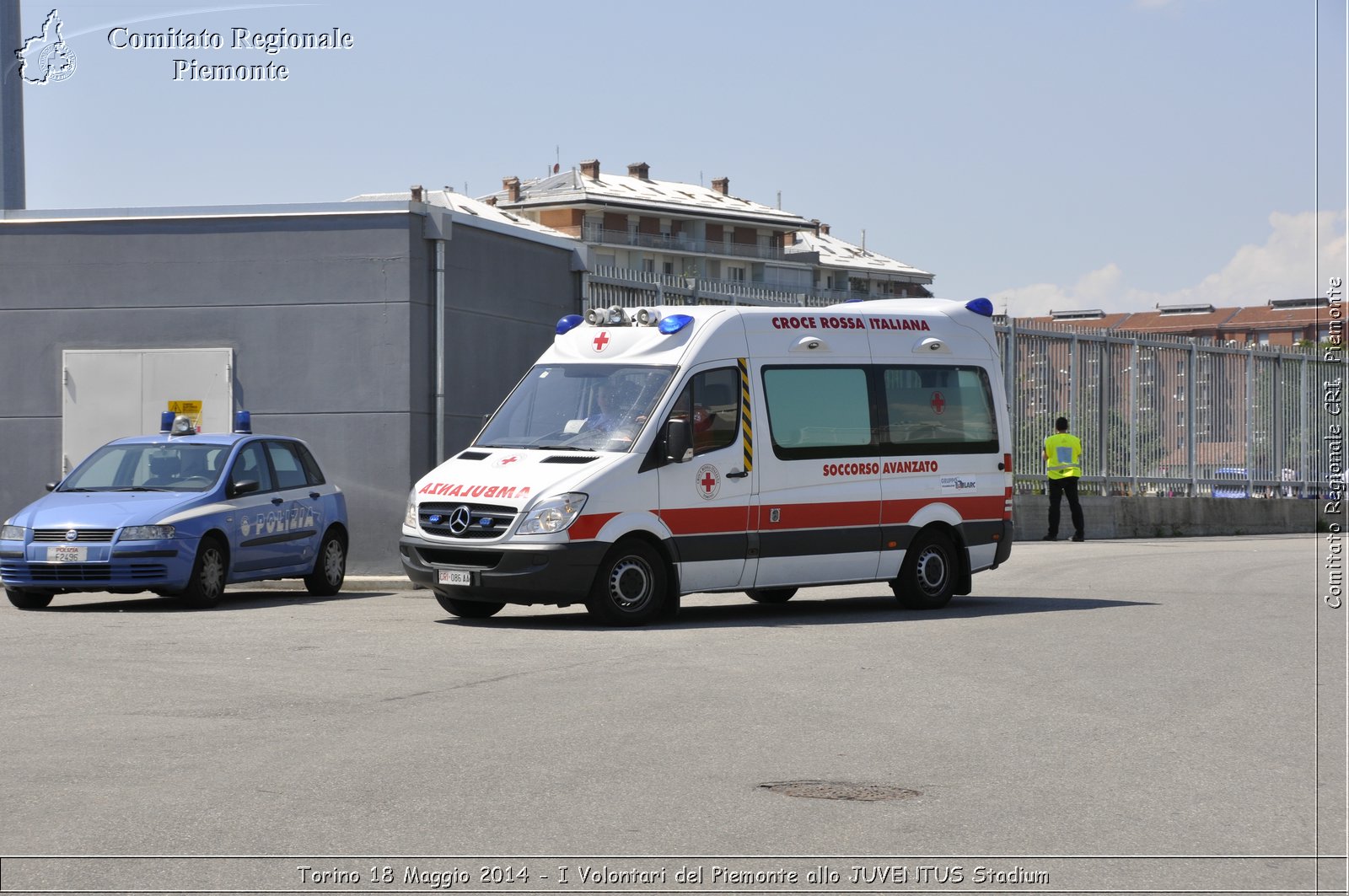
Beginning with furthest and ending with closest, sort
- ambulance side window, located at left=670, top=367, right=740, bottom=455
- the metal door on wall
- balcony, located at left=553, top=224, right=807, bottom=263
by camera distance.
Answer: balcony, located at left=553, top=224, right=807, bottom=263
the metal door on wall
ambulance side window, located at left=670, top=367, right=740, bottom=455

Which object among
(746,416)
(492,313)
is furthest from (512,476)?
(492,313)

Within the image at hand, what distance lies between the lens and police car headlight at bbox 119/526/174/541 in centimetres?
1472

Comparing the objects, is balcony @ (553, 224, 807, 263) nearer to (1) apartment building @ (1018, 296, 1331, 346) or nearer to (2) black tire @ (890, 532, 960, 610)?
(1) apartment building @ (1018, 296, 1331, 346)

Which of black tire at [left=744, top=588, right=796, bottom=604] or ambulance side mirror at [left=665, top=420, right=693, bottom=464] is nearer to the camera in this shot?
ambulance side mirror at [left=665, top=420, right=693, bottom=464]

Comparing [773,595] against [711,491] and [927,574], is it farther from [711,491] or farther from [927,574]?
[711,491]

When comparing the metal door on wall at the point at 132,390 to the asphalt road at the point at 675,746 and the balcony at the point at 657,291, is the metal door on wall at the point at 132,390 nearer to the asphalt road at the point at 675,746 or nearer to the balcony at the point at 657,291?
the balcony at the point at 657,291

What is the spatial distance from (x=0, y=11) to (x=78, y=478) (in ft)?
27.2

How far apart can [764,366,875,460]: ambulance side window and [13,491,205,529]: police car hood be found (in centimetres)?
516

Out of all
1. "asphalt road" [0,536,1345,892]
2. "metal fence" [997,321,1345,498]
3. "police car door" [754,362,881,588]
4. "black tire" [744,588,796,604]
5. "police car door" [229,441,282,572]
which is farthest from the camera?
"metal fence" [997,321,1345,498]

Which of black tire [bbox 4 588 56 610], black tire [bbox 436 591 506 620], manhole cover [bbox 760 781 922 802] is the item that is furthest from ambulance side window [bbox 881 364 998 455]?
manhole cover [bbox 760 781 922 802]

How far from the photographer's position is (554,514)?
13.0 m

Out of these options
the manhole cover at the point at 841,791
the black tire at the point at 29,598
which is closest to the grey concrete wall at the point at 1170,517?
the black tire at the point at 29,598

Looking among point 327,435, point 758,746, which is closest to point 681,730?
point 758,746

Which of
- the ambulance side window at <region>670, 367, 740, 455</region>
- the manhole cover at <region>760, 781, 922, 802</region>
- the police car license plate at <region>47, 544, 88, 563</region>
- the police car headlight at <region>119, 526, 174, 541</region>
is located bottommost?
the manhole cover at <region>760, 781, 922, 802</region>
